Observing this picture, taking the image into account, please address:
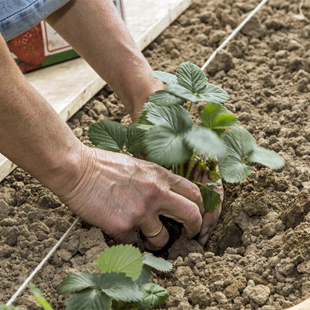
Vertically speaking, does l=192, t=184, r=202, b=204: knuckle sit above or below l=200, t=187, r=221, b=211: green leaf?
above

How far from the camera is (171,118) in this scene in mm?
1458

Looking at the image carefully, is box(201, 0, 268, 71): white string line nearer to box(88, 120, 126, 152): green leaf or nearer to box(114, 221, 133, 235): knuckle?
box(88, 120, 126, 152): green leaf

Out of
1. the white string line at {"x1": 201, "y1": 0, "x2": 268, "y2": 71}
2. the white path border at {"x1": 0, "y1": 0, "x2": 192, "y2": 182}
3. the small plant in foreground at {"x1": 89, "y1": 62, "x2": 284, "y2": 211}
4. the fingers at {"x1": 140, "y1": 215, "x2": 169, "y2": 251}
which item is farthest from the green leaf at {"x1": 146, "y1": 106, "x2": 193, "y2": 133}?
the white string line at {"x1": 201, "y1": 0, "x2": 268, "y2": 71}

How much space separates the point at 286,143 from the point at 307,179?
174 millimetres

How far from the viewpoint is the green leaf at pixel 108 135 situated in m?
1.66

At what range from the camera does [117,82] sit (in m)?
1.83

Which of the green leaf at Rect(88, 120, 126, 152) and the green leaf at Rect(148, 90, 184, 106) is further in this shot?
the green leaf at Rect(88, 120, 126, 152)

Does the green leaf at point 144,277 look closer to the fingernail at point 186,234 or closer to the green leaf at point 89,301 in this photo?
the green leaf at point 89,301

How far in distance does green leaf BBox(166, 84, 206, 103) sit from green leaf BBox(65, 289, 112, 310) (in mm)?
494

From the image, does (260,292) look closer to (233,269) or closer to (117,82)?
(233,269)

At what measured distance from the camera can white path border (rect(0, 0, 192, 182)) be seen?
2.10 m

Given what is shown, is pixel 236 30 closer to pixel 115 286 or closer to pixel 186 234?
pixel 186 234

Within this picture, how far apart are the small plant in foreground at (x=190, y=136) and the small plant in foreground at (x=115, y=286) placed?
0.24 meters

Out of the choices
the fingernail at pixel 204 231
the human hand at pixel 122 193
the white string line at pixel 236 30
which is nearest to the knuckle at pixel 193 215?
the human hand at pixel 122 193
